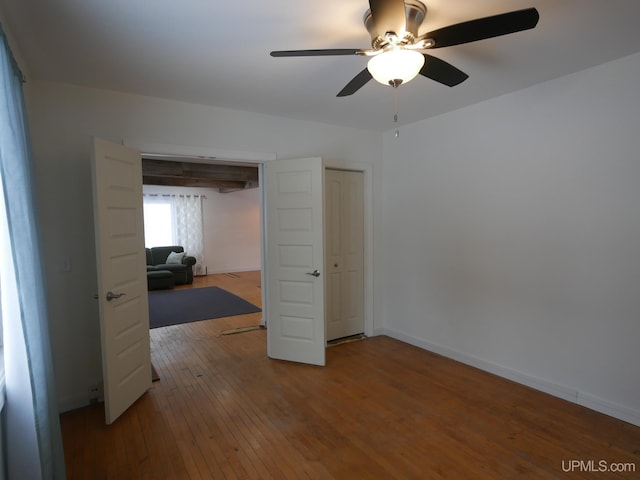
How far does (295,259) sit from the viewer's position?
142 inches

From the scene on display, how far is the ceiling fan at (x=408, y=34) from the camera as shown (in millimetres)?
1444

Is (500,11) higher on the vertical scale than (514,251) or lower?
higher

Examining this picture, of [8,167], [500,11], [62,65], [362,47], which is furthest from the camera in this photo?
[62,65]

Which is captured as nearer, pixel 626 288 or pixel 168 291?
pixel 626 288

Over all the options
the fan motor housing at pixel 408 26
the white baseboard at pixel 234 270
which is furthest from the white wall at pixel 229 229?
the fan motor housing at pixel 408 26

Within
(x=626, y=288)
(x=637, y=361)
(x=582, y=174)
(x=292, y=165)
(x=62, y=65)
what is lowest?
(x=637, y=361)

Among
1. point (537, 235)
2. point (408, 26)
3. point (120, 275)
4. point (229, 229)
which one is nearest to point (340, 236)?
point (537, 235)

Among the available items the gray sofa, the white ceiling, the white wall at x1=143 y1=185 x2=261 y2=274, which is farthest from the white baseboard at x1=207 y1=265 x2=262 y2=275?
the white ceiling

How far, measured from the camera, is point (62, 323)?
110 inches

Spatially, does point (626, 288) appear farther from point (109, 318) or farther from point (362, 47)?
point (109, 318)

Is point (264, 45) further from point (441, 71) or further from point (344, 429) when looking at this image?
point (344, 429)

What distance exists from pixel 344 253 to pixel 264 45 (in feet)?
8.59

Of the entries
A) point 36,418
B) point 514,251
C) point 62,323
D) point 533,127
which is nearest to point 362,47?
point 533,127

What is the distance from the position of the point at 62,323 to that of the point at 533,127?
4.29m
